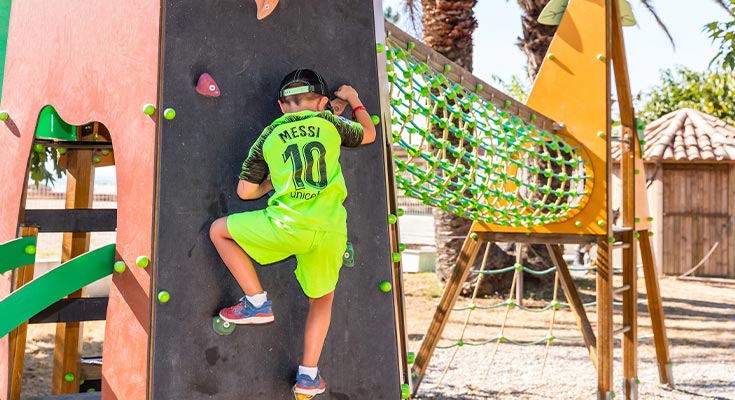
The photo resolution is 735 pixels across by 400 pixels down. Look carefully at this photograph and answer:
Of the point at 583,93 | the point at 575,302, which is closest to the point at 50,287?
the point at 583,93

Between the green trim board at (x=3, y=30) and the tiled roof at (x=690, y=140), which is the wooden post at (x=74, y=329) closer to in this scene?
the green trim board at (x=3, y=30)

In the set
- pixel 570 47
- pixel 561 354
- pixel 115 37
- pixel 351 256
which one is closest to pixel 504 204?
pixel 570 47

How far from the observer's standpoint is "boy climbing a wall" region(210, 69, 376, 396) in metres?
2.11

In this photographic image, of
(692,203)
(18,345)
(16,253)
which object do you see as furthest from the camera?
(692,203)

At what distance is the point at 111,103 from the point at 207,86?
383mm

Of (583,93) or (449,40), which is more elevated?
Answer: (449,40)

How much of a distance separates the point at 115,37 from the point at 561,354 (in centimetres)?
600

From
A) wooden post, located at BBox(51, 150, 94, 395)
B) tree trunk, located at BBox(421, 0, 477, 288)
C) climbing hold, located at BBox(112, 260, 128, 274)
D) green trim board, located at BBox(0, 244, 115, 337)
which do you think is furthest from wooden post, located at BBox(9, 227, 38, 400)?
tree trunk, located at BBox(421, 0, 477, 288)

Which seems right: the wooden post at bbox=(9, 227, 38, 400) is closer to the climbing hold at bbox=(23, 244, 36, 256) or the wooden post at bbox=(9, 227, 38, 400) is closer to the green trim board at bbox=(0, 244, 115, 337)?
the climbing hold at bbox=(23, 244, 36, 256)

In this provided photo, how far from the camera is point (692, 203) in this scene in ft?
43.3

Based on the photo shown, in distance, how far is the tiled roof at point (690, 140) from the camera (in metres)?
12.6

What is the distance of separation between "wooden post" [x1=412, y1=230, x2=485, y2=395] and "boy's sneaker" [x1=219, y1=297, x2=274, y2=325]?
3.50 meters

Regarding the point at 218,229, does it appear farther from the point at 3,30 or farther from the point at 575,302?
the point at 575,302

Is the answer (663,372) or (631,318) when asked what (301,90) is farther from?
(663,372)
